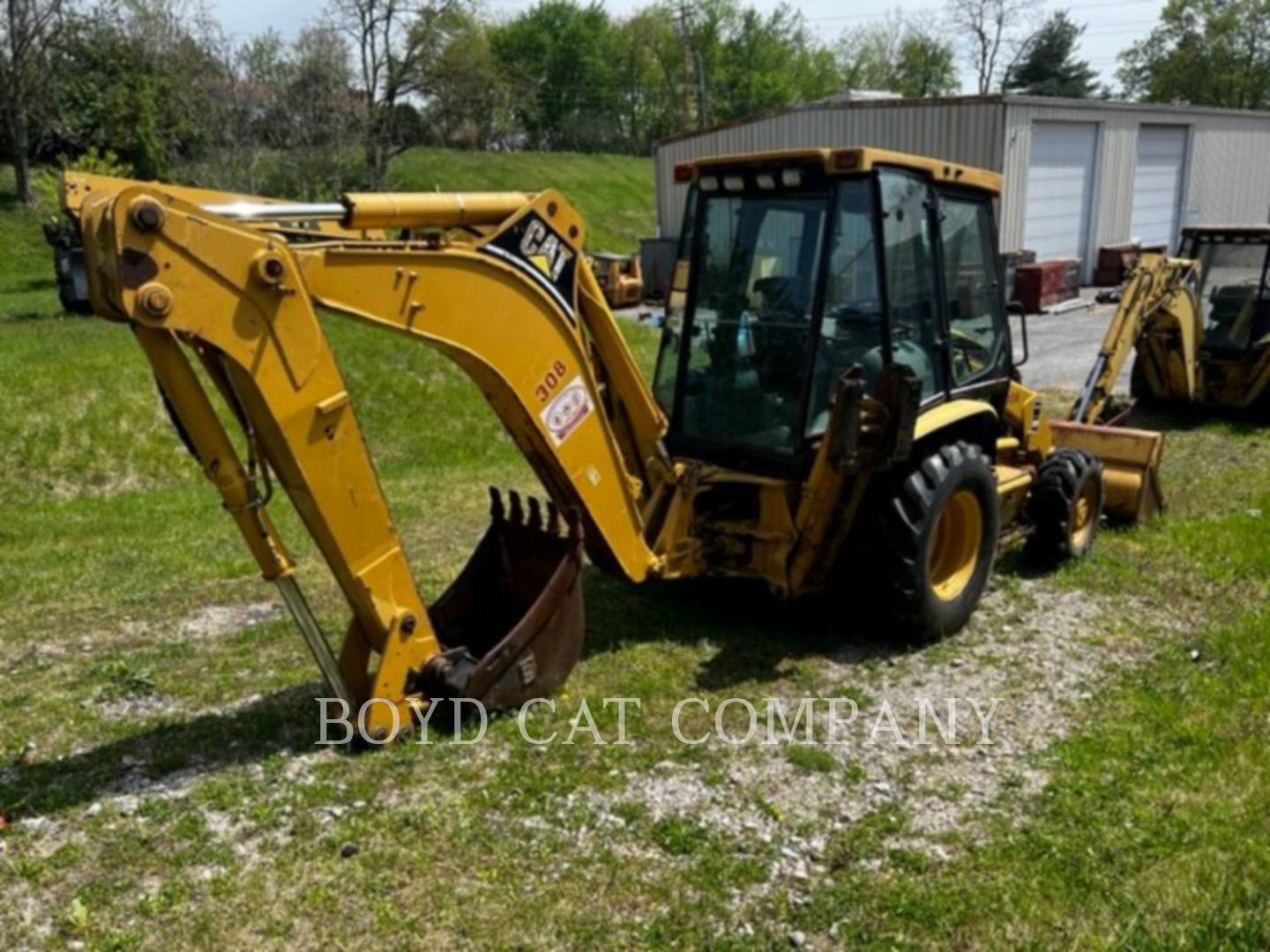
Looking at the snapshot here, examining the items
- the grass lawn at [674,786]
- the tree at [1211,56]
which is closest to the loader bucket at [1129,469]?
the grass lawn at [674,786]

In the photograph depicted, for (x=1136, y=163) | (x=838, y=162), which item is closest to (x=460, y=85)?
(x=1136, y=163)

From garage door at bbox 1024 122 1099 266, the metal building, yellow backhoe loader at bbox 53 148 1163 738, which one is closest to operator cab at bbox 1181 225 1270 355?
yellow backhoe loader at bbox 53 148 1163 738

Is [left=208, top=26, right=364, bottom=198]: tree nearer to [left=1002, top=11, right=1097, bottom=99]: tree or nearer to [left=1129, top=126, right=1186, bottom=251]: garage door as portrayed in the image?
[left=1129, top=126, right=1186, bottom=251]: garage door

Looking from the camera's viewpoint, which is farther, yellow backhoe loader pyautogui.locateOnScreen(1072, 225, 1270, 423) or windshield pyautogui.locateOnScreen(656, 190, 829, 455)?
yellow backhoe loader pyautogui.locateOnScreen(1072, 225, 1270, 423)

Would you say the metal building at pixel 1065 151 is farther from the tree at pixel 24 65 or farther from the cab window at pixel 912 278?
the cab window at pixel 912 278

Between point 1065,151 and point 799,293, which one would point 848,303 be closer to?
point 799,293

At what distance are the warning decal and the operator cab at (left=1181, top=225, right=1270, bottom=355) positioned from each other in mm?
8970

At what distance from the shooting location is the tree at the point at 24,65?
23.8 metres

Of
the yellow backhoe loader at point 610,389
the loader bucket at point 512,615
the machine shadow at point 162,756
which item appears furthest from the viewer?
the loader bucket at point 512,615

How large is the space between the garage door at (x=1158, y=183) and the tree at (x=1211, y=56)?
3643cm

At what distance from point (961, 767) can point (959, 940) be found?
1146 mm

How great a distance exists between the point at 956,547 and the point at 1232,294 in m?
7.24

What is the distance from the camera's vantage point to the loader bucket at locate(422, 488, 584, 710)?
180 inches

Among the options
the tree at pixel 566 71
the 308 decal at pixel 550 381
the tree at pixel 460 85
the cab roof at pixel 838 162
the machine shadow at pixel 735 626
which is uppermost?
the tree at pixel 566 71
